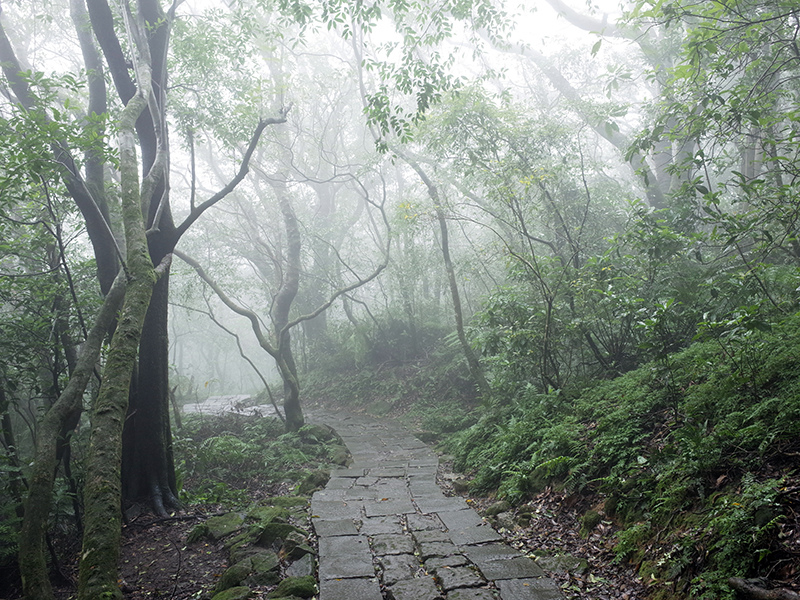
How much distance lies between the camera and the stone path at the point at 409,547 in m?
3.11

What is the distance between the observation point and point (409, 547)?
3830 mm

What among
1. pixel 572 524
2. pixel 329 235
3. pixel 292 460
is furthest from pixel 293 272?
pixel 572 524

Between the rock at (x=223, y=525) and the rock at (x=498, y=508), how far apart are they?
2349mm

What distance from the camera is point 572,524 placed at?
380 cm

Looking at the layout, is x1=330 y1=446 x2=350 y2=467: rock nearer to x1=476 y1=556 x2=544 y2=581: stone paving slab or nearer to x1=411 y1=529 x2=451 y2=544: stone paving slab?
x1=411 y1=529 x2=451 y2=544: stone paving slab

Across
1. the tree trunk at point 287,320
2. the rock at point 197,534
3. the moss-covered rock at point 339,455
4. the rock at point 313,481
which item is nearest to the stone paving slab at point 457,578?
the rock at point 197,534

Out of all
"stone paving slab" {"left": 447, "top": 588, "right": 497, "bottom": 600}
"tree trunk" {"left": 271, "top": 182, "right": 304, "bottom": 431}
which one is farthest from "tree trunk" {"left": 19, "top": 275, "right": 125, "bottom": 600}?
"tree trunk" {"left": 271, "top": 182, "right": 304, "bottom": 431}

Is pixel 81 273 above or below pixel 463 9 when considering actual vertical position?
below

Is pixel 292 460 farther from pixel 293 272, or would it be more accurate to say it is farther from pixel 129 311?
pixel 293 272

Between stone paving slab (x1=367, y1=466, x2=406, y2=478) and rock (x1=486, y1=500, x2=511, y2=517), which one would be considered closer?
rock (x1=486, y1=500, x2=511, y2=517)

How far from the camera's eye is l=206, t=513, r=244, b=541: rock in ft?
14.0

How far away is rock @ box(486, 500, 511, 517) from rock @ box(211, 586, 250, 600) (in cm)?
225

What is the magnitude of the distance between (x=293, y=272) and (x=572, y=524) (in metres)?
10.8

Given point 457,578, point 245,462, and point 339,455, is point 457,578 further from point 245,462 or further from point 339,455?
point 245,462
